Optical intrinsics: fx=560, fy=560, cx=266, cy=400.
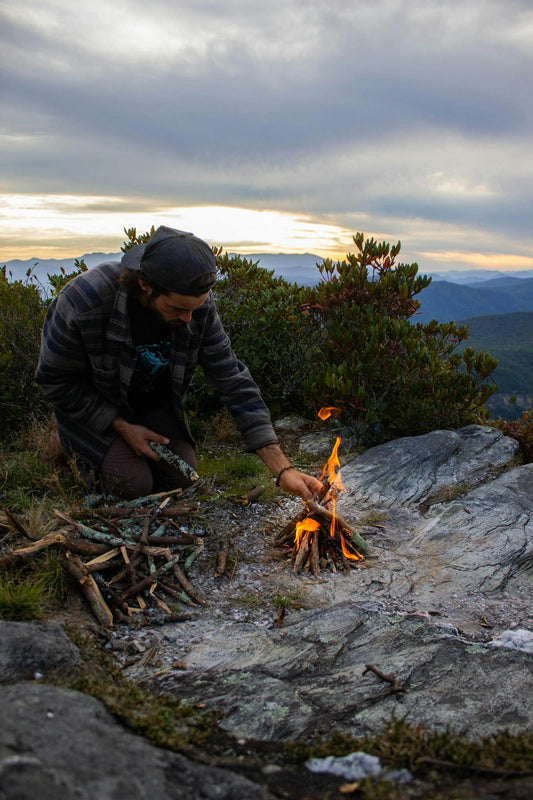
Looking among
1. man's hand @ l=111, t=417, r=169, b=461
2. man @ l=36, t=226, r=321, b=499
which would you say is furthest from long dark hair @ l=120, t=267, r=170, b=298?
man's hand @ l=111, t=417, r=169, b=461

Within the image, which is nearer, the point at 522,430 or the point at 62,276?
the point at 522,430

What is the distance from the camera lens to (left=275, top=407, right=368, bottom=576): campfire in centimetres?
437

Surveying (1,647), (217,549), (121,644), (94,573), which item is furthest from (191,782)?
(217,549)

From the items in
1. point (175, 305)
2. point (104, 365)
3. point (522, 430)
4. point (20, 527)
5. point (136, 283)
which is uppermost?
point (136, 283)

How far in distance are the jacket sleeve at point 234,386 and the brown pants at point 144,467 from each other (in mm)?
805

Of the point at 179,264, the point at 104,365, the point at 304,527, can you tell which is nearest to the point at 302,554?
the point at 304,527

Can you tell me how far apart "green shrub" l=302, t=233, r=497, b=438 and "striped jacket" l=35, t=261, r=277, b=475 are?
250 cm

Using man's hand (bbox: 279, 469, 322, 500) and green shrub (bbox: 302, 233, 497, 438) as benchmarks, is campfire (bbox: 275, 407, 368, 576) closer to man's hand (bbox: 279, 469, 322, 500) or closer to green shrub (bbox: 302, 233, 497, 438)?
man's hand (bbox: 279, 469, 322, 500)

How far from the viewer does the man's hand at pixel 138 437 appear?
4691mm

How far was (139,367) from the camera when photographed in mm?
4770

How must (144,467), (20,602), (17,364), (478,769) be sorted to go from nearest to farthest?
(478,769) → (20,602) → (144,467) → (17,364)

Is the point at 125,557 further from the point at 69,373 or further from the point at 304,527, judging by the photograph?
the point at 69,373

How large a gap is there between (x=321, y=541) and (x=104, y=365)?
7.40 ft

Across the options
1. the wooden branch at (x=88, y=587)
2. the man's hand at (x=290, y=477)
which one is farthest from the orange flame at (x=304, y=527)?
the wooden branch at (x=88, y=587)
